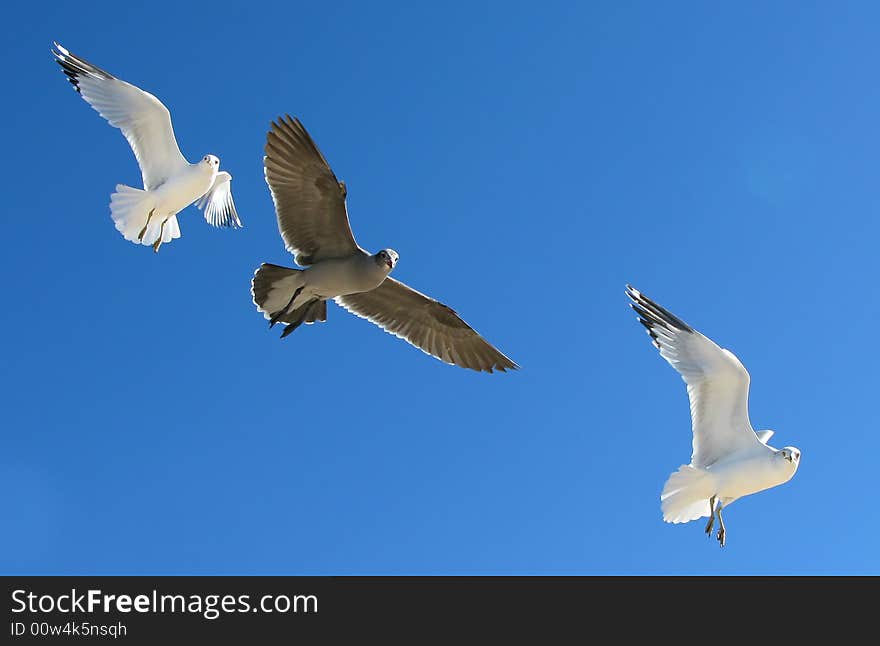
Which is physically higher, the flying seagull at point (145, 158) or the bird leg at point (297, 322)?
the flying seagull at point (145, 158)

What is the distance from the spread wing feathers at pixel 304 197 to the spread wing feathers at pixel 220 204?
5.13m

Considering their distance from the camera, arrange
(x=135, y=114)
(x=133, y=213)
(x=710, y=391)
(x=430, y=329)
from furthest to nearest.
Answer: (x=135, y=114)
(x=133, y=213)
(x=430, y=329)
(x=710, y=391)

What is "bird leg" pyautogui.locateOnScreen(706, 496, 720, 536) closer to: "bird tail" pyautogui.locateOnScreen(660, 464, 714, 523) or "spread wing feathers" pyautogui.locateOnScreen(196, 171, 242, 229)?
"bird tail" pyautogui.locateOnScreen(660, 464, 714, 523)

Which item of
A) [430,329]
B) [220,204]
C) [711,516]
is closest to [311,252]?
[430,329]

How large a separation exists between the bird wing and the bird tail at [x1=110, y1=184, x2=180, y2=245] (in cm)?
25

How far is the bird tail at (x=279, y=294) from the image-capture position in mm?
8695

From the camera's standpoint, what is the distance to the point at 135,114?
11.8m

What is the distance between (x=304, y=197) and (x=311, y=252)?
593 millimetres

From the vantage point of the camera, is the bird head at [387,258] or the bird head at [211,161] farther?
the bird head at [211,161]

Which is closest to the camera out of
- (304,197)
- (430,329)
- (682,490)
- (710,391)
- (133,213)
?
(304,197)

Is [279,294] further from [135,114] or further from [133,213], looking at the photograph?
[135,114]

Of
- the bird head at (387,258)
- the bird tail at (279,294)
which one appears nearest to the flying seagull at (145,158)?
the bird tail at (279,294)

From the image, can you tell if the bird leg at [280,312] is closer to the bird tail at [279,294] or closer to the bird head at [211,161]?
the bird tail at [279,294]

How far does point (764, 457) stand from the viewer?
874cm
